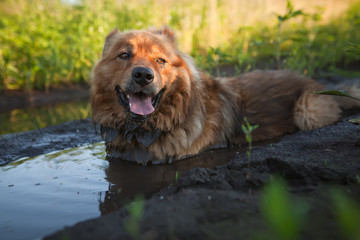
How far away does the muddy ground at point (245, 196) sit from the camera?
143 cm

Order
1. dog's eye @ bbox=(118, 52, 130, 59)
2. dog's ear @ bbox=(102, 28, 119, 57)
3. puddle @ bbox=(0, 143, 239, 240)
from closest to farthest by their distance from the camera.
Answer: puddle @ bbox=(0, 143, 239, 240) → dog's eye @ bbox=(118, 52, 130, 59) → dog's ear @ bbox=(102, 28, 119, 57)

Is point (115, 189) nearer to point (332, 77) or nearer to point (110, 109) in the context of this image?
point (110, 109)

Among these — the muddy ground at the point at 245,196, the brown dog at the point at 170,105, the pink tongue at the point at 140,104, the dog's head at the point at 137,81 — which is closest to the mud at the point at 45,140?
the dog's head at the point at 137,81

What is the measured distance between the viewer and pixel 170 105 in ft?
11.3

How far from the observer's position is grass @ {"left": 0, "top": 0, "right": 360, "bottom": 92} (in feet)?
23.7

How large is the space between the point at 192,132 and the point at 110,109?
98 centimetres

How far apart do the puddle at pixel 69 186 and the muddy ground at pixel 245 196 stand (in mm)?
475

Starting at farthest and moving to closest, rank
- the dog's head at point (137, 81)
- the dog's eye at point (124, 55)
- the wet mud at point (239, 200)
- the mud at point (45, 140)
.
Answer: the mud at point (45, 140), the dog's eye at point (124, 55), the dog's head at point (137, 81), the wet mud at point (239, 200)

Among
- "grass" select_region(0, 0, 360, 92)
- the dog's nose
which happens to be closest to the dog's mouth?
the dog's nose

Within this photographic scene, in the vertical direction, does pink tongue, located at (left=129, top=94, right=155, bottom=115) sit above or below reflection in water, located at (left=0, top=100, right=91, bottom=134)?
above

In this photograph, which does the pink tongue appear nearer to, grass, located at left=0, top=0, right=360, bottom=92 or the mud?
the mud

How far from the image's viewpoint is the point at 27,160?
347 cm

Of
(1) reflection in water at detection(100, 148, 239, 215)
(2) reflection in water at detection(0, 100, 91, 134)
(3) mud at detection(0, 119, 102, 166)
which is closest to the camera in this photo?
(1) reflection in water at detection(100, 148, 239, 215)

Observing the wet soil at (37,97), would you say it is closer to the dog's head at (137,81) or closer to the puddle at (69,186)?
Answer: the puddle at (69,186)
